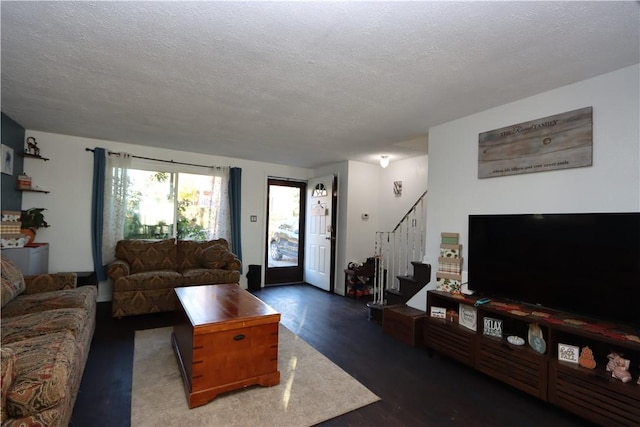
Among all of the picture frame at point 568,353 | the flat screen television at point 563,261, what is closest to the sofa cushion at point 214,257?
the flat screen television at point 563,261

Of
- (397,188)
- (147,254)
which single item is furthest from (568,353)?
(147,254)

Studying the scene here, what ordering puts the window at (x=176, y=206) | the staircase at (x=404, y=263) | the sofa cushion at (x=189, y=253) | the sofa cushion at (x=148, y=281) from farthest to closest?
the window at (x=176, y=206) → the sofa cushion at (x=189, y=253) → the sofa cushion at (x=148, y=281) → the staircase at (x=404, y=263)

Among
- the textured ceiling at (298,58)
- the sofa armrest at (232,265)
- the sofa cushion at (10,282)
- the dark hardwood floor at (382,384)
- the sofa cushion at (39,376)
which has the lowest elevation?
the dark hardwood floor at (382,384)

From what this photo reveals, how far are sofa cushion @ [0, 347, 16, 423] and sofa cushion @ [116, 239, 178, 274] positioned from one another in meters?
2.99

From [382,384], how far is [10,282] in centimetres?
321

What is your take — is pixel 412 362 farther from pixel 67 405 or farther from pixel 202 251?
pixel 202 251

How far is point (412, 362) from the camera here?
2766 millimetres

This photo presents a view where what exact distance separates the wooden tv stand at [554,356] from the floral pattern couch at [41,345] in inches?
109

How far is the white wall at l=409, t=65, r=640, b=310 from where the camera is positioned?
2.07m

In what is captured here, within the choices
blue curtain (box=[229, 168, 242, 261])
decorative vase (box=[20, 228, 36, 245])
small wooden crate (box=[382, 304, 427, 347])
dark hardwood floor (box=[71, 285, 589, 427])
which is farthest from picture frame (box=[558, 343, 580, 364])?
decorative vase (box=[20, 228, 36, 245])

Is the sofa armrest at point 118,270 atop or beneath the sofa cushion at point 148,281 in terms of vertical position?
atop

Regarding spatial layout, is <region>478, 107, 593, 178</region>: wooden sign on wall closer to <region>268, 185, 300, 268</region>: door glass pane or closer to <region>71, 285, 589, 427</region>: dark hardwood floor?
<region>71, 285, 589, 427</region>: dark hardwood floor

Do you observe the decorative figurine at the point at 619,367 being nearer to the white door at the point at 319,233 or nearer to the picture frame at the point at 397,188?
the picture frame at the point at 397,188

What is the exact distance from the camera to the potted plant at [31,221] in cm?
365
